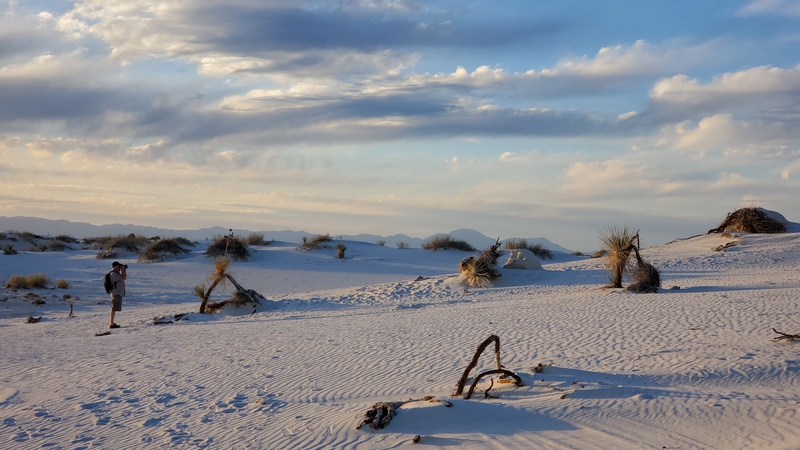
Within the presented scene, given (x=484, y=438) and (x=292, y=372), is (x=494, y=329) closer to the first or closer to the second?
(x=292, y=372)

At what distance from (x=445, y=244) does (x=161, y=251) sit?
1468 cm

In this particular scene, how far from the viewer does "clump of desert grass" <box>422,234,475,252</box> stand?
121 ft

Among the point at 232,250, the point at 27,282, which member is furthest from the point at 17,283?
the point at 232,250

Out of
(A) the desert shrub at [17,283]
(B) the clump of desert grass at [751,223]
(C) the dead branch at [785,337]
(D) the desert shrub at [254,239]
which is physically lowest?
(A) the desert shrub at [17,283]

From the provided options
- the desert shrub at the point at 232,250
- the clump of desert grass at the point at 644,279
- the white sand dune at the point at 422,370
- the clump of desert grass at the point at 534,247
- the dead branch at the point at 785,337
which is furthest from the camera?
the clump of desert grass at the point at 534,247

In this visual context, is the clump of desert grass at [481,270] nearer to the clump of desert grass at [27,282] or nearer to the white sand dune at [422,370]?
the white sand dune at [422,370]

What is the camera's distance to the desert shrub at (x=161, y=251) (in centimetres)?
3073

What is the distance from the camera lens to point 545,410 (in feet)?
21.8

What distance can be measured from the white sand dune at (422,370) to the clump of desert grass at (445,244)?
16.1 m

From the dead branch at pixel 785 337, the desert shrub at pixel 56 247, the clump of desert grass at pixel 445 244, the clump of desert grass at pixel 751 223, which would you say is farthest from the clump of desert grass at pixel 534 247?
the dead branch at pixel 785 337

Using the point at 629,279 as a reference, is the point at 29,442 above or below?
below

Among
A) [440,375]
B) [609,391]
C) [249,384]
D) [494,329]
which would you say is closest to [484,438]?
[609,391]

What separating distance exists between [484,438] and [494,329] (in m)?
6.85

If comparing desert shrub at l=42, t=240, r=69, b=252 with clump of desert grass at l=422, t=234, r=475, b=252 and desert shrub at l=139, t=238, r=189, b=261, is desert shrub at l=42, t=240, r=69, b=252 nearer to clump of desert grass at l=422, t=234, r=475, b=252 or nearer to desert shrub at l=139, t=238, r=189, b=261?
desert shrub at l=139, t=238, r=189, b=261
